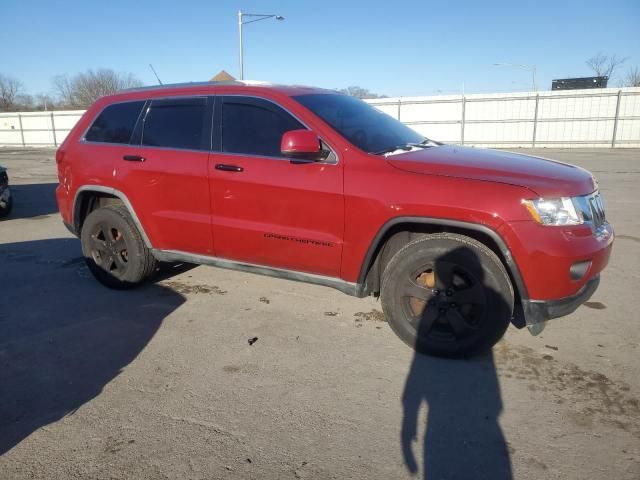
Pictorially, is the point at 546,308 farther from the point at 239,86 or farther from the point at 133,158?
the point at 133,158

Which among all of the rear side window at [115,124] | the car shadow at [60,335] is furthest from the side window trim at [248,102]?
the car shadow at [60,335]

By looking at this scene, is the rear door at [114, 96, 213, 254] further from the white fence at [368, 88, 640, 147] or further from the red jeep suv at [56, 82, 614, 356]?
the white fence at [368, 88, 640, 147]

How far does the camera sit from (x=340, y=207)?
3.49m

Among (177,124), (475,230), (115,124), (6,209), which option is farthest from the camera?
(6,209)

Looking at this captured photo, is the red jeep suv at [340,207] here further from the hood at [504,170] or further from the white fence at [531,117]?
the white fence at [531,117]

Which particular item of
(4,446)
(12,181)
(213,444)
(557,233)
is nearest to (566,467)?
(557,233)

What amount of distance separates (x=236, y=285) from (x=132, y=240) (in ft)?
3.61

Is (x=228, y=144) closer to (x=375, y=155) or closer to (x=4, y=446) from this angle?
(x=375, y=155)

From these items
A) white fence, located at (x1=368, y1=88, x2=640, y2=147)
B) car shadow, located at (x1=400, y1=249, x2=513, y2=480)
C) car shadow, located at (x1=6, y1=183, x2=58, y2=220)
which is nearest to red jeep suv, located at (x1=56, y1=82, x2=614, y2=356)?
car shadow, located at (x1=400, y1=249, x2=513, y2=480)

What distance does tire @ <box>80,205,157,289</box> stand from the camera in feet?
15.1

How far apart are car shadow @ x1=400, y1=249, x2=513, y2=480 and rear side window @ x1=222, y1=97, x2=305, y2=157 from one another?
61.7 inches

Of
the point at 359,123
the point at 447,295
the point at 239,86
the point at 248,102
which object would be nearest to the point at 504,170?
the point at 447,295

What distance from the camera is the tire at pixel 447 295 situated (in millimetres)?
3193

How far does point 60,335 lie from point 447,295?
297 cm
